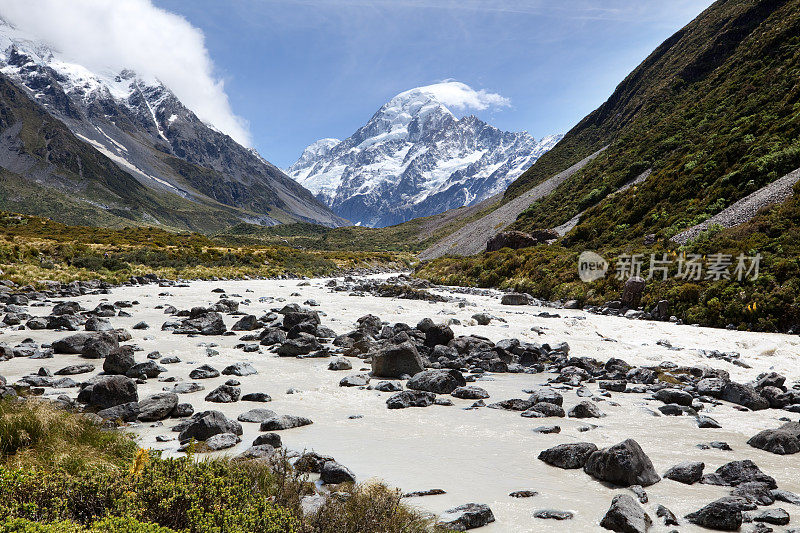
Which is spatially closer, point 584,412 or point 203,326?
point 584,412

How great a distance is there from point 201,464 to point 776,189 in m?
39.4

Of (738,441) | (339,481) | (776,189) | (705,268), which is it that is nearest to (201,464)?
(339,481)

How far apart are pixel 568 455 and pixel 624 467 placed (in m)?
0.97

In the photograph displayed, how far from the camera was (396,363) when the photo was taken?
13.2m

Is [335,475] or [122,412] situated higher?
[335,475]

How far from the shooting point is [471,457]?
7.47 m

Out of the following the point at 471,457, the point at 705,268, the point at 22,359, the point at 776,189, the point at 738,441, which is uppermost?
the point at 776,189

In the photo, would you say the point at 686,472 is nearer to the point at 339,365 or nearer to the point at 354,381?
the point at 354,381

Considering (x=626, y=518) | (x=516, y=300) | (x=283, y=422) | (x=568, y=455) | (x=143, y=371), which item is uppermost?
(x=516, y=300)

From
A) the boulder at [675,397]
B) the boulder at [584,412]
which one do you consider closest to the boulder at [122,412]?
the boulder at [584,412]

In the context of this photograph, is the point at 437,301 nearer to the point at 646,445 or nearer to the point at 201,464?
the point at 646,445

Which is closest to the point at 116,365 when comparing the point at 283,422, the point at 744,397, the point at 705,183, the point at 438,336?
the point at 283,422

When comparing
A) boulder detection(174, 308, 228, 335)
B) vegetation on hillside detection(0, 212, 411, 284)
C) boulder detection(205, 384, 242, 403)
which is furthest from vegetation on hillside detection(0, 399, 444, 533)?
vegetation on hillside detection(0, 212, 411, 284)

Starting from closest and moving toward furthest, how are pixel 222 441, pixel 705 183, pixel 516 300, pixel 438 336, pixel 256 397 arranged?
pixel 222 441, pixel 256 397, pixel 438 336, pixel 516 300, pixel 705 183
